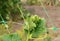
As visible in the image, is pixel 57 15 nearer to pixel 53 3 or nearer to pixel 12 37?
pixel 53 3

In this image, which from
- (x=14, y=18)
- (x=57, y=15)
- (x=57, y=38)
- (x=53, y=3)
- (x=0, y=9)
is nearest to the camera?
(x=57, y=38)

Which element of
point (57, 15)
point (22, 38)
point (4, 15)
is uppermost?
point (22, 38)

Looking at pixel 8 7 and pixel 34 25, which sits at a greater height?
pixel 34 25

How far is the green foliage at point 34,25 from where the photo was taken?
864 mm

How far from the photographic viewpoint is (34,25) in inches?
33.9

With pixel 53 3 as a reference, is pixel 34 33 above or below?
above

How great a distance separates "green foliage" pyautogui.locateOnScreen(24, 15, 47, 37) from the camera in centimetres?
→ 86

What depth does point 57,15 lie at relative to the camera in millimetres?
5633

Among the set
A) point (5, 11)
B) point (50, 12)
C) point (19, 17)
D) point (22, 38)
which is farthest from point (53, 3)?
point (22, 38)

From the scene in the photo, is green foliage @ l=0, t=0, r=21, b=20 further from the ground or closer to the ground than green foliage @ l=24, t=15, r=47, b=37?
closer to the ground

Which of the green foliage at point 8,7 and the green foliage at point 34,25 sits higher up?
the green foliage at point 34,25

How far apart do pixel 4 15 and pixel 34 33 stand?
337 cm

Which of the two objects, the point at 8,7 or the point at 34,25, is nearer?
the point at 34,25

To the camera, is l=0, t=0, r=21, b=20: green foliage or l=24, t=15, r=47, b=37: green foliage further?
l=0, t=0, r=21, b=20: green foliage
